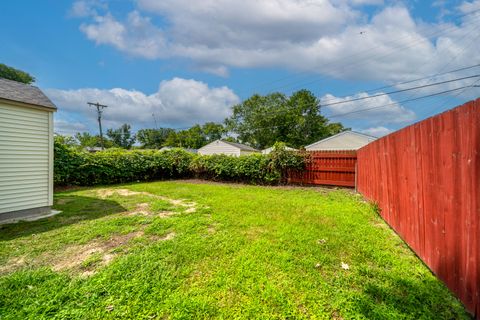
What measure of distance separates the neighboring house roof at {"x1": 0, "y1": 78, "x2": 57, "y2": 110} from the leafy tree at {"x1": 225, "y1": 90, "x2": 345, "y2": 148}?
34270 millimetres

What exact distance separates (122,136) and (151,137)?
23.8 ft

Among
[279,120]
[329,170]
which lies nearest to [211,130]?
[279,120]

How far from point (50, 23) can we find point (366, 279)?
Answer: 37.8ft

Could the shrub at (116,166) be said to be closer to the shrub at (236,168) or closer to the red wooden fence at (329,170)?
the shrub at (236,168)

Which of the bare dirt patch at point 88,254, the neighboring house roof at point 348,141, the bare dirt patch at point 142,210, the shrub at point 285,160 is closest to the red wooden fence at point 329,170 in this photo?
the shrub at point 285,160

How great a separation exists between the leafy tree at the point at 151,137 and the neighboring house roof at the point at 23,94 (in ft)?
176

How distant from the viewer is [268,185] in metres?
9.61

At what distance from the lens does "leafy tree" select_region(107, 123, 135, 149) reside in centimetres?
5753

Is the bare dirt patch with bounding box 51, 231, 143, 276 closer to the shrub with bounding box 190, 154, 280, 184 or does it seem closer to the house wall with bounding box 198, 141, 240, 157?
the shrub with bounding box 190, 154, 280, 184

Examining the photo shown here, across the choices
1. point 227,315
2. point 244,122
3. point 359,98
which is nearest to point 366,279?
point 227,315

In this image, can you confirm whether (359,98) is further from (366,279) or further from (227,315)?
(227,315)

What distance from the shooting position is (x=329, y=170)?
28.3 ft

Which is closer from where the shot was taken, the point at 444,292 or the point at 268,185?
the point at 444,292

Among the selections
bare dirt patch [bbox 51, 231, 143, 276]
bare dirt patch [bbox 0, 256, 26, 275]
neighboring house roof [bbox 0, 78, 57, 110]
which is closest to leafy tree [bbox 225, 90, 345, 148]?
neighboring house roof [bbox 0, 78, 57, 110]
